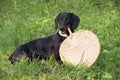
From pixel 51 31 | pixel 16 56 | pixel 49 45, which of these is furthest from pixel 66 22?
pixel 51 31

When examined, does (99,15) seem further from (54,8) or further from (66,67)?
(66,67)

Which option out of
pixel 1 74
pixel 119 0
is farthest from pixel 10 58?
pixel 119 0

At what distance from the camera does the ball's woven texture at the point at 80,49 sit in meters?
6.14

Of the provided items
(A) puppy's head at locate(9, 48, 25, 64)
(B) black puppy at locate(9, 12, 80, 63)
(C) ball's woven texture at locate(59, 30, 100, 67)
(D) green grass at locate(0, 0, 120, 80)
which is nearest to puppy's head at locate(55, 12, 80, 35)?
(B) black puppy at locate(9, 12, 80, 63)

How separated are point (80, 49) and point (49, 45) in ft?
2.70

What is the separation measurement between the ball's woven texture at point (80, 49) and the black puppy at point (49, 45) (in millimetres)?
276

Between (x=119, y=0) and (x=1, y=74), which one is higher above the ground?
(x=1, y=74)

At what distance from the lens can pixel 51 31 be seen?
Result: 8.63 m

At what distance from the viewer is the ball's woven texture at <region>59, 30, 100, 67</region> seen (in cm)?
614

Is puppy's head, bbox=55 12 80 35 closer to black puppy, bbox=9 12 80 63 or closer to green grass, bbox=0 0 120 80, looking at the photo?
black puppy, bbox=9 12 80 63

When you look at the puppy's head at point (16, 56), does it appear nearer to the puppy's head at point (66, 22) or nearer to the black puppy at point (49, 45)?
the black puppy at point (49, 45)

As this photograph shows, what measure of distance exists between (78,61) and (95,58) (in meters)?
0.29

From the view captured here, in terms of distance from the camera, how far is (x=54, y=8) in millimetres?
11750

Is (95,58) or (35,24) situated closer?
(95,58)
